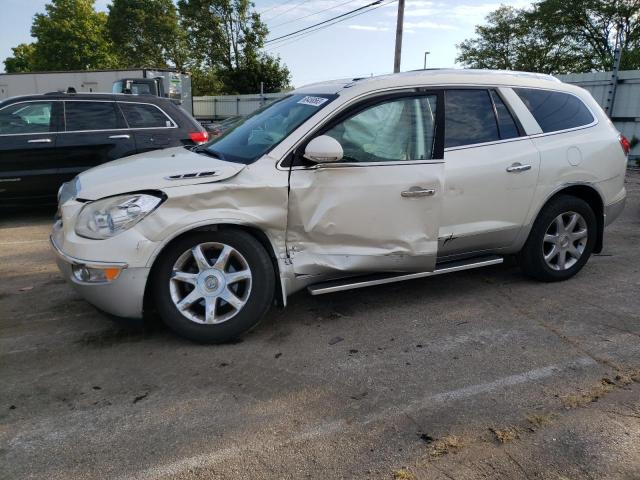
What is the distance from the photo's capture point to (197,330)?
3379mm

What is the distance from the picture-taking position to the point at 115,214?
3.26 metres

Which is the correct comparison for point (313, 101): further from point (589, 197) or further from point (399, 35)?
point (399, 35)

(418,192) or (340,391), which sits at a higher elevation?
(418,192)

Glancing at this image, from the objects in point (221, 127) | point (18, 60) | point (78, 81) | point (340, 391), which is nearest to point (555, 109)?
point (340, 391)

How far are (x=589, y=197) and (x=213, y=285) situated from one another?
11.5ft

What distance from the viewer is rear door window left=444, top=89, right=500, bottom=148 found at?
4.02m

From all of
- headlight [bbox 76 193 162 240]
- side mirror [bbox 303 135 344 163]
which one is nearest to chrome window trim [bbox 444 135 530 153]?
side mirror [bbox 303 135 344 163]

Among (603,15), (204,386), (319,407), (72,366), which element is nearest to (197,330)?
(204,386)

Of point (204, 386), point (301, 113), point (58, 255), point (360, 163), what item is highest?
point (301, 113)

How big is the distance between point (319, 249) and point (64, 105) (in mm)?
5120

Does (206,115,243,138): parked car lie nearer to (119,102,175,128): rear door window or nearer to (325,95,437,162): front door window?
(119,102,175,128): rear door window

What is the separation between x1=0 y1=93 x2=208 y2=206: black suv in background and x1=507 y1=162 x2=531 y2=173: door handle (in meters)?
4.83

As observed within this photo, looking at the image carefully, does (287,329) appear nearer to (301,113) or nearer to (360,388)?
(360,388)

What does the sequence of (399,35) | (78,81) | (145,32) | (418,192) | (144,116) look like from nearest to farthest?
1. (418,192)
2. (144,116)
3. (399,35)
4. (78,81)
5. (145,32)
